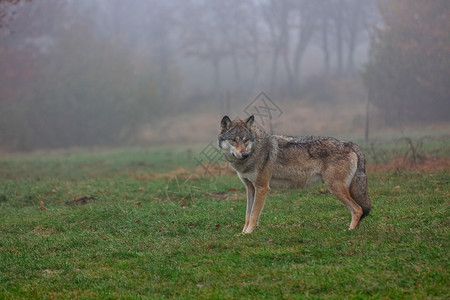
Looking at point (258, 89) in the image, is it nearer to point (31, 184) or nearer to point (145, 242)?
point (31, 184)

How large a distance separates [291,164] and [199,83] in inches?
2201

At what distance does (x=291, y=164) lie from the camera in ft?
28.9

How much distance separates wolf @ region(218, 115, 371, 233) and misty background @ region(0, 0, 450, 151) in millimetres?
13419

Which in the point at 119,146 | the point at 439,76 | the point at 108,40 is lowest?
the point at 119,146

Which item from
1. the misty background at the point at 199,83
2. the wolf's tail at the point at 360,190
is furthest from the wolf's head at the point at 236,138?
the misty background at the point at 199,83

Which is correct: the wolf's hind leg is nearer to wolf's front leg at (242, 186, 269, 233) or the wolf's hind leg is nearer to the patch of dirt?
wolf's front leg at (242, 186, 269, 233)

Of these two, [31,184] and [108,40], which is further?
[108,40]

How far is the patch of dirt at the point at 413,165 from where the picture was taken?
45.4ft

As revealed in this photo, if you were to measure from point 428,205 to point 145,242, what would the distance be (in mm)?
4850

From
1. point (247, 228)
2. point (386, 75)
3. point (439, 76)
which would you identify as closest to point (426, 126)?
point (439, 76)

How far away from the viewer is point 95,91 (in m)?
38.3

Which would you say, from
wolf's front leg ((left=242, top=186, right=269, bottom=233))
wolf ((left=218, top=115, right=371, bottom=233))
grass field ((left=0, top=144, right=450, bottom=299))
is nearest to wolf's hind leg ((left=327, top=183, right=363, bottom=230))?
wolf ((left=218, top=115, right=371, bottom=233))

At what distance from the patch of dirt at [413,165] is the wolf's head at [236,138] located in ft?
19.9

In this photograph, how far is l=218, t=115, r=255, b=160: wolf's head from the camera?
868 centimetres
